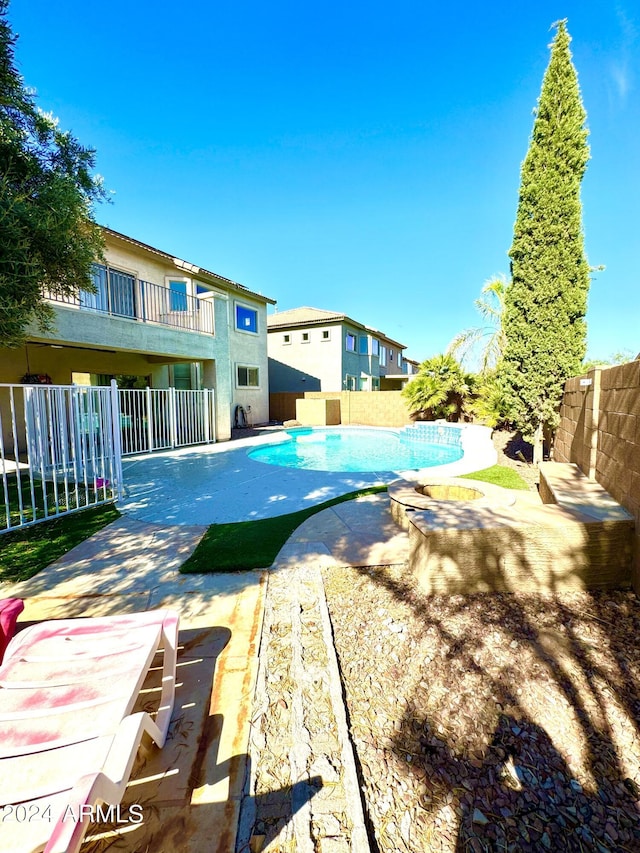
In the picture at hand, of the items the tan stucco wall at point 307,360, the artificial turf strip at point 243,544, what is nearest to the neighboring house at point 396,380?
the tan stucco wall at point 307,360

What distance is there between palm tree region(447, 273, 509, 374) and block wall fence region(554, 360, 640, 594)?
15828 mm

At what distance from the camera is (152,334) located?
12773mm

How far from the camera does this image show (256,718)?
220cm

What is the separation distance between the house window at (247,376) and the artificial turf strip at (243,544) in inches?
550

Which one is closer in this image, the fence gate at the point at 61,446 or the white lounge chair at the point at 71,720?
the white lounge chair at the point at 71,720

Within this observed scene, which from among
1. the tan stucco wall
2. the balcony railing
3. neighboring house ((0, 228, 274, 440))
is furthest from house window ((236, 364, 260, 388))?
the tan stucco wall

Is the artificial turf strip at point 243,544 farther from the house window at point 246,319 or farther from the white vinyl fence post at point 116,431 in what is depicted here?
the house window at point 246,319

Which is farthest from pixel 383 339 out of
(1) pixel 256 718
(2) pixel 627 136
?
(1) pixel 256 718

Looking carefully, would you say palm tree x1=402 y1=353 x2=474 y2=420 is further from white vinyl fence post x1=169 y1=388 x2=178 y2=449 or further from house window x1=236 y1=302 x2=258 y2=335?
white vinyl fence post x1=169 y1=388 x2=178 y2=449

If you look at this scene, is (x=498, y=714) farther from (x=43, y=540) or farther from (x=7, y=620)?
(x=43, y=540)

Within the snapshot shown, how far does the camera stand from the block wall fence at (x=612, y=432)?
3.72 m

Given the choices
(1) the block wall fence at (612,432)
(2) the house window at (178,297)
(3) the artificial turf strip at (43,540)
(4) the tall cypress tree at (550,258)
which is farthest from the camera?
(2) the house window at (178,297)

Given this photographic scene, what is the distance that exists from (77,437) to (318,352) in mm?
21111

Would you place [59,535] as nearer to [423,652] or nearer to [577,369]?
[423,652]
